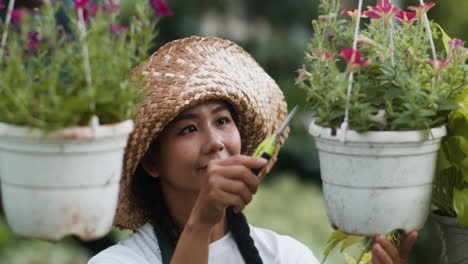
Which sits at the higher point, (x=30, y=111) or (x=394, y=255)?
(x=30, y=111)

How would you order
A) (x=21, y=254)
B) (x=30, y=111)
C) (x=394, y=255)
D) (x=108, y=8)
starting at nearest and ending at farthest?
(x=30, y=111)
(x=108, y=8)
(x=394, y=255)
(x=21, y=254)

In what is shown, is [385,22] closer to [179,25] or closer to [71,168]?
[71,168]

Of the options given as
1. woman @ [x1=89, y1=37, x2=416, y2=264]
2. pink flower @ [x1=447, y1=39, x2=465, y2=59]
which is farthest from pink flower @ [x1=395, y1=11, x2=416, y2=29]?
woman @ [x1=89, y1=37, x2=416, y2=264]

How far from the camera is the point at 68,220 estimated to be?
1.28 m

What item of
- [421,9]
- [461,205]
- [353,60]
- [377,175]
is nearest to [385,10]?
[421,9]

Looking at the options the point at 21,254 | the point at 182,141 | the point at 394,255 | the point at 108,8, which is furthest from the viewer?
the point at 21,254

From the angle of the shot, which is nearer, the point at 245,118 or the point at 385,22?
the point at 385,22

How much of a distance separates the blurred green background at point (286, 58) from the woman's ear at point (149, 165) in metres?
2.08

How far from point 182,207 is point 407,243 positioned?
794mm

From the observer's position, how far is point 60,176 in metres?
1.26

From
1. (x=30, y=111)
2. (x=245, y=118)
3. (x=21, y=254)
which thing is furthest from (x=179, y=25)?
(x=30, y=111)

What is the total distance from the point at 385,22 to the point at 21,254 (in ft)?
9.53

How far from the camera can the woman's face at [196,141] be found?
2004mm

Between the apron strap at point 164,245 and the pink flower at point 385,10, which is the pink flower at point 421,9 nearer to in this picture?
the pink flower at point 385,10
